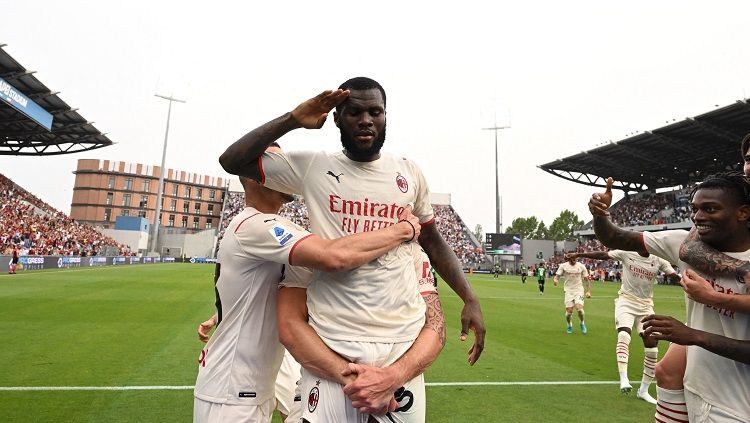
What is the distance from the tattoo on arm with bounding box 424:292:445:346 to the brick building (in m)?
83.1

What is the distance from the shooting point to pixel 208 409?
250cm

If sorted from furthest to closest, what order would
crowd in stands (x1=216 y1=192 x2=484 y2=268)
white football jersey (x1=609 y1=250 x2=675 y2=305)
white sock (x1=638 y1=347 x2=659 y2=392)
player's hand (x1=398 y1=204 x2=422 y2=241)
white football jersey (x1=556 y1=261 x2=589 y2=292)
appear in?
1. crowd in stands (x1=216 y1=192 x2=484 y2=268)
2. white football jersey (x1=556 y1=261 x2=589 y2=292)
3. white football jersey (x1=609 y1=250 x2=675 y2=305)
4. white sock (x1=638 y1=347 x2=659 y2=392)
5. player's hand (x1=398 y1=204 x2=422 y2=241)

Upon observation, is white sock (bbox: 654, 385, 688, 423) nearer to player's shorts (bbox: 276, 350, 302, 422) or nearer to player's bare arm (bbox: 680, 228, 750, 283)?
player's bare arm (bbox: 680, 228, 750, 283)

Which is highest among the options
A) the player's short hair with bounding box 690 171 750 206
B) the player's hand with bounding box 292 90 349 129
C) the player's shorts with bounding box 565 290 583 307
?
the player's hand with bounding box 292 90 349 129

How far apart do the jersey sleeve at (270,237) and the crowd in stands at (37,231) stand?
116 ft

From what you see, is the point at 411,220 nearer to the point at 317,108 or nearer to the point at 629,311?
the point at 317,108

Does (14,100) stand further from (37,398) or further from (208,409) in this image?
(208,409)

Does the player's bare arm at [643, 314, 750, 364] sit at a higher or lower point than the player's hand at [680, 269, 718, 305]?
lower

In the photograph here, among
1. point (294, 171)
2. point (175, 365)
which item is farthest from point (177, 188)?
point (294, 171)

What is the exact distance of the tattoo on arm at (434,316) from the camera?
7.70 ft

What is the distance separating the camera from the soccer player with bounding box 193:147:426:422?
7.92ft

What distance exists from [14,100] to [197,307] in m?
25.3

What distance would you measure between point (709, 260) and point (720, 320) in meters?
0.36

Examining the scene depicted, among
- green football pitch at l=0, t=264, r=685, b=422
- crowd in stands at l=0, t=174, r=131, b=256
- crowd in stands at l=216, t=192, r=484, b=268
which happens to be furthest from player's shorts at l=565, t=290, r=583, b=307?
crowd in stands at l=216, t=192, r=484, b=268
